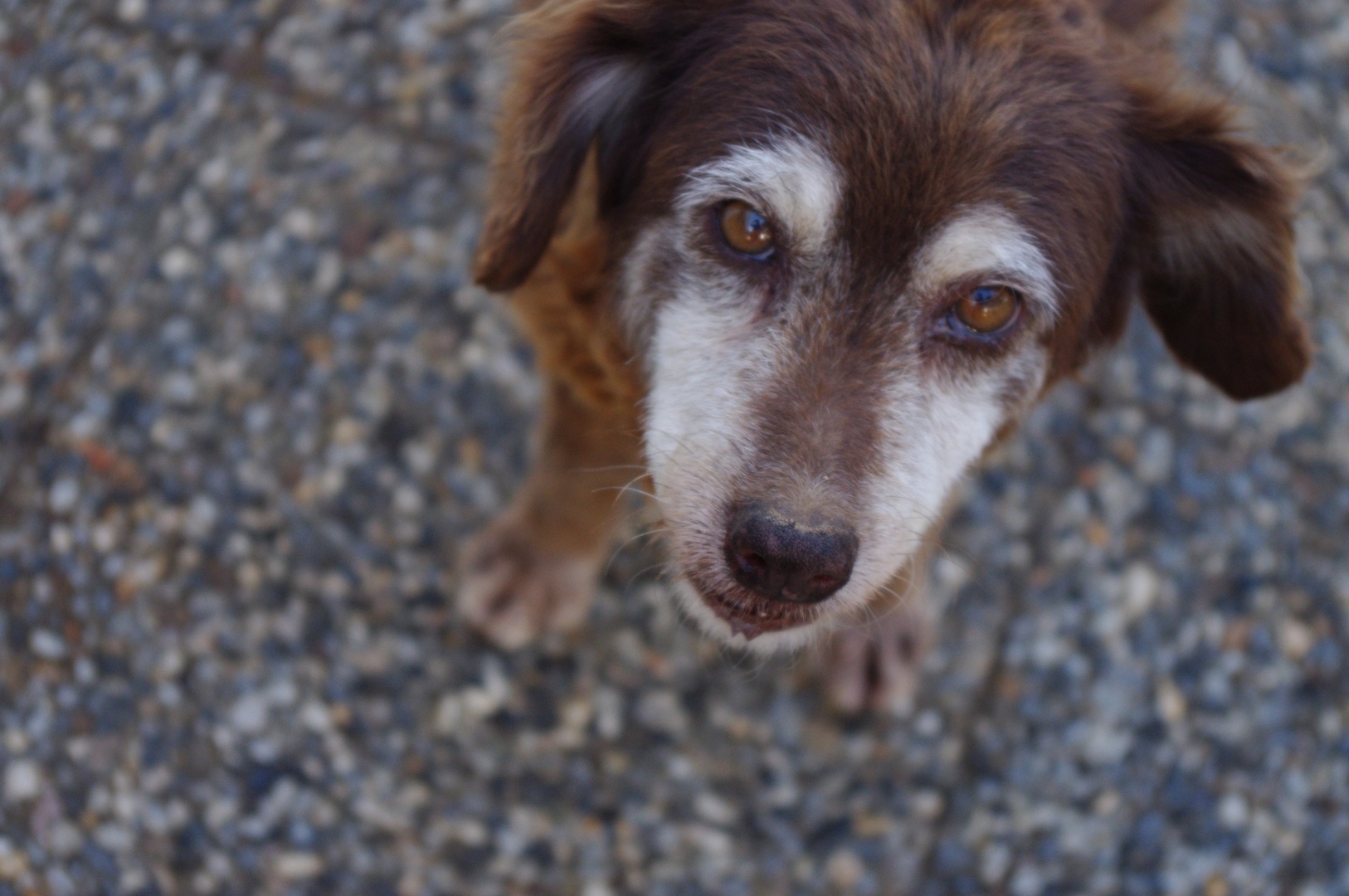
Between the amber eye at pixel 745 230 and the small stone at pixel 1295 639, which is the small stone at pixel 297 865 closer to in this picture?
the amber eye at pixel 745 230

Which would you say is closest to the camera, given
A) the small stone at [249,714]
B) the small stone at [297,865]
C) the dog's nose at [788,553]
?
the dog's nose at [788,553]

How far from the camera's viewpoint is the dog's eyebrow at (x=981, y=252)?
207 centimetres

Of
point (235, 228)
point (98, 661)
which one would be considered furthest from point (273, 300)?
point (98, 661)

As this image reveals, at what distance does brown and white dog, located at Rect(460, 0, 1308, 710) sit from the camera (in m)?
2.06

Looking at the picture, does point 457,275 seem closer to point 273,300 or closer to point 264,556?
point 273,300

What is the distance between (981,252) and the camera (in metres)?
2.09

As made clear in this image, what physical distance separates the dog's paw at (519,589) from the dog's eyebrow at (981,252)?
1.55m

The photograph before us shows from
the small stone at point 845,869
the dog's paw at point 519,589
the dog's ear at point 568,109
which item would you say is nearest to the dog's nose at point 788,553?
the dog's ear at point 568,109

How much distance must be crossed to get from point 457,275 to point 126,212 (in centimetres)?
108

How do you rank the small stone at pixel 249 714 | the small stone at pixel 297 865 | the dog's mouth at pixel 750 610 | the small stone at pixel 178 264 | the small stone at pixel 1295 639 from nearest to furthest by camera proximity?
the dog's mouth at pixel 750 610 → the small stone at pixel 297 865 → the small stone at pixel 249 714 → the small stone at pixel 1295 639 → the small stone at pixel 178 264

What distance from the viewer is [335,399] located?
3.48m

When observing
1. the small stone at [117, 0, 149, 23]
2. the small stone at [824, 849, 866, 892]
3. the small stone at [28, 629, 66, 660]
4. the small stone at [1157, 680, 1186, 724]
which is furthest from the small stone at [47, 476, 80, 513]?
the small stone at [1157, 680, 1186, 724]

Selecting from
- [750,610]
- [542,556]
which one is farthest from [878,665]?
[750,610]

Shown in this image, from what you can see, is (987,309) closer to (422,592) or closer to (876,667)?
(876,667)
